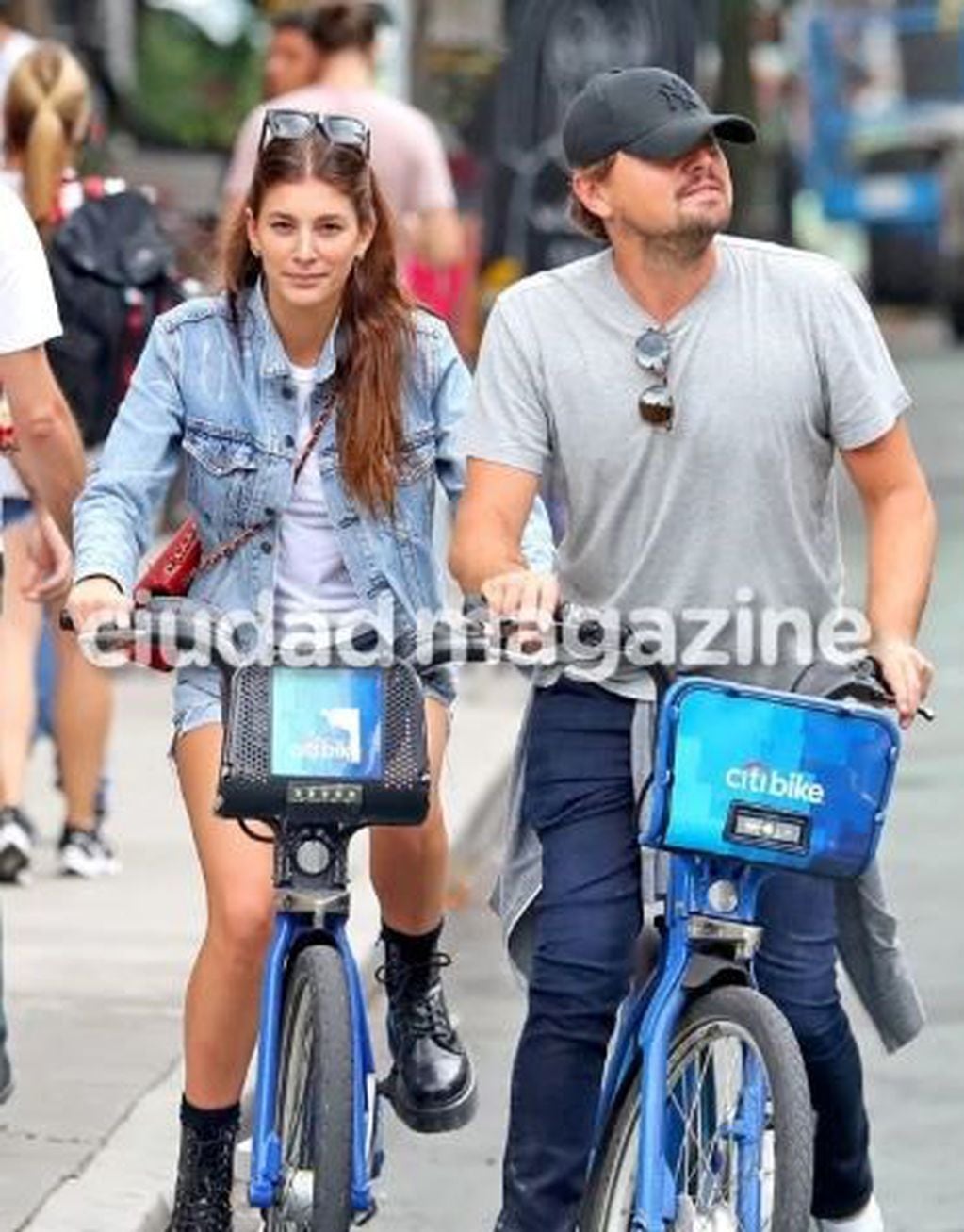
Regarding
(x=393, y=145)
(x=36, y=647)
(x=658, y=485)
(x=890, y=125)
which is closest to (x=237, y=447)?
(x=658, y=485)

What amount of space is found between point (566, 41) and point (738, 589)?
1144 cm

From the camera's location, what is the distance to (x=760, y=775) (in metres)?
5.80

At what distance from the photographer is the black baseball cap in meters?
6.11

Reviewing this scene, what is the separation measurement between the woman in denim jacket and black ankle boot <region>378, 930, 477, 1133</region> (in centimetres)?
56

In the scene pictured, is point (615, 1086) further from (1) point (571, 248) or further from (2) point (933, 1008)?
(1) point (571, 248)

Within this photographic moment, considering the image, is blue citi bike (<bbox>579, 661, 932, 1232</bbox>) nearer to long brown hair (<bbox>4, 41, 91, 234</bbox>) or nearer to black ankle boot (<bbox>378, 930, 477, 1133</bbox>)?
black ankle boot (<bbox>378, 930, 477, 1133</bbox>)

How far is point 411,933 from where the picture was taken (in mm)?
7012

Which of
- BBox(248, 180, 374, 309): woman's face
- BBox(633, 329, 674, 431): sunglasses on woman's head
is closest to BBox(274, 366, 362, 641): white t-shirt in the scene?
BBox(248, 180, 374, 309): woman's face

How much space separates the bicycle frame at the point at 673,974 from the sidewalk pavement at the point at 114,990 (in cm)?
133

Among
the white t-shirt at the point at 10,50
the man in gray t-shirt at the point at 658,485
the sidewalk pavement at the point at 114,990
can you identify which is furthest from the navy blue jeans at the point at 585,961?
the white t-shirt at the point at 10,50

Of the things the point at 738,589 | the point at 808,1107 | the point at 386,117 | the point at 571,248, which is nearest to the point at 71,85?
the point at 386,117

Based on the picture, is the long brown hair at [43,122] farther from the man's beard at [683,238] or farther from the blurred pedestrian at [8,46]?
the man's beard at [683,238]

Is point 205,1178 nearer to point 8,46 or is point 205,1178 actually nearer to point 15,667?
point 15,667
